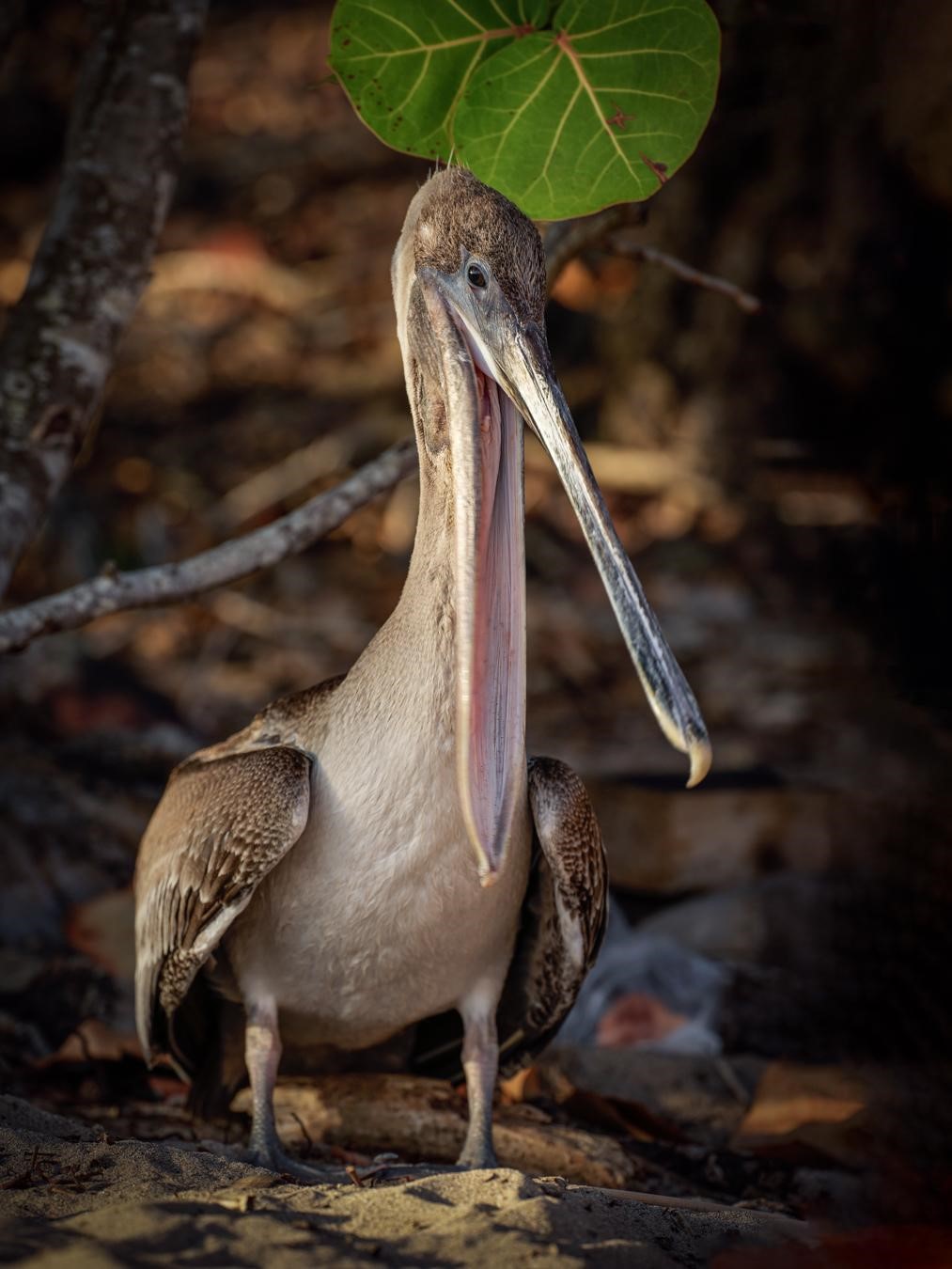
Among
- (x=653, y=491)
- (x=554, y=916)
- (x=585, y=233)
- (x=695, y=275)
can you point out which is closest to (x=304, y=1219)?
(x=554, y=916)

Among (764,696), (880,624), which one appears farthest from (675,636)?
(880,624)

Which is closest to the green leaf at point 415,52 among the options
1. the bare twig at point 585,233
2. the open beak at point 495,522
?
the open beak at point 495,522

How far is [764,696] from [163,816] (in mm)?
3623

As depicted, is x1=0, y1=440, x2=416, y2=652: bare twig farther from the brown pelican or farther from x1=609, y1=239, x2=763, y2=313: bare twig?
x1=609, y1=239, x2=763, y2=313: bare twig

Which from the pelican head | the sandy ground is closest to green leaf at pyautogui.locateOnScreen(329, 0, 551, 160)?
the pelican head

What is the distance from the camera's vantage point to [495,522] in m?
2.62

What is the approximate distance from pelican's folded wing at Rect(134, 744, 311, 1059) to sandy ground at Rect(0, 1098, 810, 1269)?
0.51m

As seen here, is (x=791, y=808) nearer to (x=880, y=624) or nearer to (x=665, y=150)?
(x=880, y=624)

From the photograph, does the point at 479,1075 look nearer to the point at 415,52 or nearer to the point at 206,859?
the point at 206,859

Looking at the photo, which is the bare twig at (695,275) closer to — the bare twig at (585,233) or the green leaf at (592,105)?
the bare twig at (585,233)

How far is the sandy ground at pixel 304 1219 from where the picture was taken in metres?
1.87

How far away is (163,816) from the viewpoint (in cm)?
330

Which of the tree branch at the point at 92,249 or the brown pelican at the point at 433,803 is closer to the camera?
the brown pelican at the point at 433,803

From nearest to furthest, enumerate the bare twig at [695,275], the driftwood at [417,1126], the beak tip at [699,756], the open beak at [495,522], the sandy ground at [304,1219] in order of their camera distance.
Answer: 1. the sandy ground at [304,1219]
2. the beak tip at [699,756]
3. the open beak at [495,522]
4. the driftwood at [417,1126]
5. the bare twig at [695,275]
